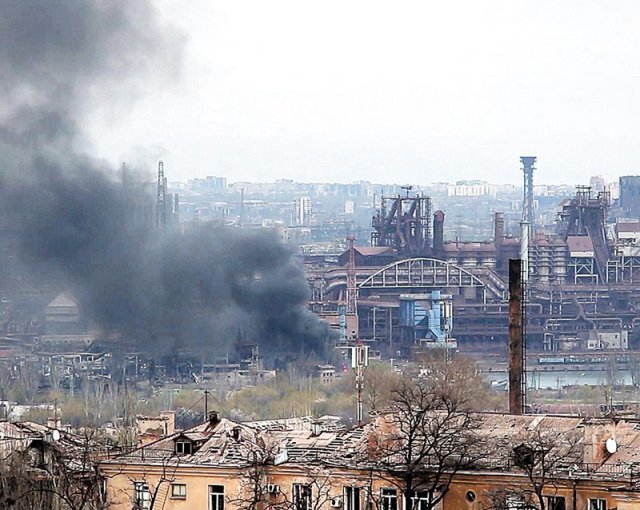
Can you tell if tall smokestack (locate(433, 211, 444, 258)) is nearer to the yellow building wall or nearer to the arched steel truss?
the arched steel truss

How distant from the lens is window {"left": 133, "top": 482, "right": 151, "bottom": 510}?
57.8 ft

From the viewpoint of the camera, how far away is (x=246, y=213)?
10812 cm

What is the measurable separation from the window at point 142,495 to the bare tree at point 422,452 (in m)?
1.75

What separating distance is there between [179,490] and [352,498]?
1.39 metres

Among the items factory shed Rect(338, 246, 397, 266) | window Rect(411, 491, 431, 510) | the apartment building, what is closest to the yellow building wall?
the apartment building

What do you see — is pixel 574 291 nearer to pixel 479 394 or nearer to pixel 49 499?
pixel 479 394

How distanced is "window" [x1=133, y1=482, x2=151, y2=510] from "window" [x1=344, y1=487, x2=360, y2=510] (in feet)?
5.19

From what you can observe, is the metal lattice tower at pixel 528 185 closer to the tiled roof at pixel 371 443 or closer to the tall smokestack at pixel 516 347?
the tall smokestack at pixel 516 347

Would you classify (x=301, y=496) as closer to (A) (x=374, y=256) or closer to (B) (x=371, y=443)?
(B) (x=371, y=443)

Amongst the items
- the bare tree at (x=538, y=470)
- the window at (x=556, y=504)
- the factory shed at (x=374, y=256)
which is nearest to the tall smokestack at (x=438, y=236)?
the factory shed at (x=374, y=256)

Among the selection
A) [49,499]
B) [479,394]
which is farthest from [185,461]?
[479,394]

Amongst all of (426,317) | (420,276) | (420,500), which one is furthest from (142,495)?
(420,276)

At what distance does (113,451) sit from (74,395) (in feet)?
84.7

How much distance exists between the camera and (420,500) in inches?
657
